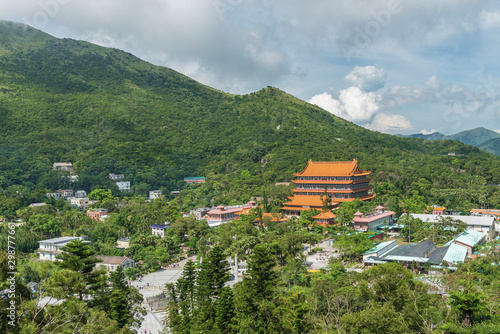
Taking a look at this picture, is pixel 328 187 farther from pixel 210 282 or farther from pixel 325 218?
pixel 210 282

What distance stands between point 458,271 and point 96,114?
339 feet

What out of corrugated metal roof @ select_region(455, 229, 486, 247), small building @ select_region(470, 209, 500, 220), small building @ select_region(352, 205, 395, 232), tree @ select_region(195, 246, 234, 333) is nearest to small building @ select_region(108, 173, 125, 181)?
small building @ select_region(352, 205, 395, 232)

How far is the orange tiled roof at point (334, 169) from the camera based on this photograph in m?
53.3

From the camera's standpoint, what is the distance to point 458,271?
2605cm

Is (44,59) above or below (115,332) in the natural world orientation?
above

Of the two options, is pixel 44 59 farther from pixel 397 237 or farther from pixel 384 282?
pixel 384 282

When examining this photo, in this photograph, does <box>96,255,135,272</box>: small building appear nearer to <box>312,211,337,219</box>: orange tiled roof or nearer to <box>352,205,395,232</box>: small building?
<box>312,211,337,219</box>: orange tiled roof

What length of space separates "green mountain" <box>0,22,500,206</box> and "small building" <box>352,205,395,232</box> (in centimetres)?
1178

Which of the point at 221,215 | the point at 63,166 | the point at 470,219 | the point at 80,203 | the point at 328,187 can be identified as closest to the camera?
the point at 470,219

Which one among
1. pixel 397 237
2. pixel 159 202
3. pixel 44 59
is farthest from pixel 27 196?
pixel 44 59

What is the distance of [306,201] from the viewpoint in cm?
5219

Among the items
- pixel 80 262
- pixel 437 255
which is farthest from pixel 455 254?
pixel 80 262

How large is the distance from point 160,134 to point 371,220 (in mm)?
80903

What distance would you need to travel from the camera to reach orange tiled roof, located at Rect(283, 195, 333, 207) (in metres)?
51.1
